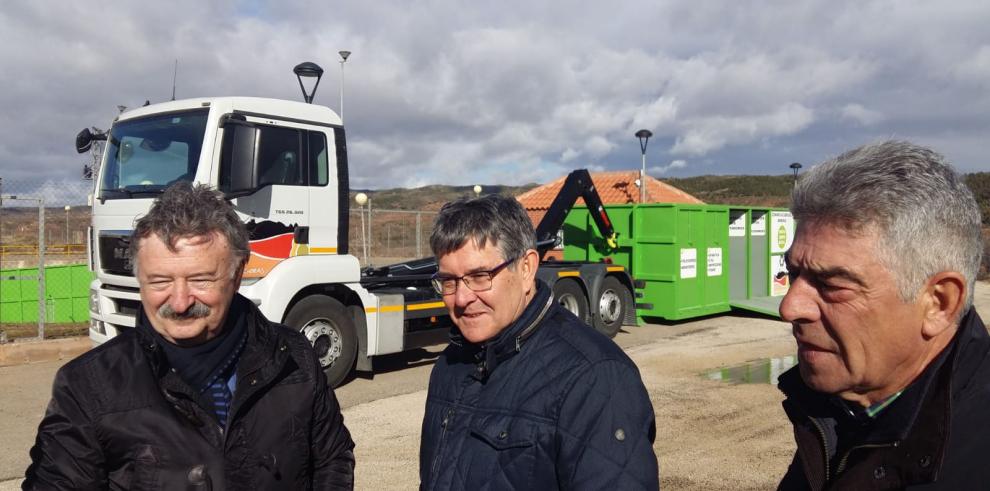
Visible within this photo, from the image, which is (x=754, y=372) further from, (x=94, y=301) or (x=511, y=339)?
(x=511, y=339)

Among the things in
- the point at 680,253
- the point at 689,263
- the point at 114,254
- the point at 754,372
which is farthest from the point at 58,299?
the point at 754,372

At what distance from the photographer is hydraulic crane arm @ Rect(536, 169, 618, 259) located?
13.4 meters

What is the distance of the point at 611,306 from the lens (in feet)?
41.1

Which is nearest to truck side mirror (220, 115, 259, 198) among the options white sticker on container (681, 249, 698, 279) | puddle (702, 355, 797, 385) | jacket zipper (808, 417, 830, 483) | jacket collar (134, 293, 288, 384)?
jacket collar (134, 293, 288, 384)

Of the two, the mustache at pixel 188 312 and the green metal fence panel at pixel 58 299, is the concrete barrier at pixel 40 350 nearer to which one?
the green metal fence panel at pixel 58 299

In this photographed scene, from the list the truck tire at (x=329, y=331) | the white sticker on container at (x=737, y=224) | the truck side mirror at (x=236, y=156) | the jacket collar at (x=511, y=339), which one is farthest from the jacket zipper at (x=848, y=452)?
the white sticker on container at (x=737, y=224)

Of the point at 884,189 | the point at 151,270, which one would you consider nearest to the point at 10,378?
the point at 151,270

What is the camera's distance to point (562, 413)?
6.57 ft

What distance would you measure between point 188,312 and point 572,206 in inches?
471

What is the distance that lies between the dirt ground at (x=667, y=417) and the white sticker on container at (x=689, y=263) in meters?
2.53

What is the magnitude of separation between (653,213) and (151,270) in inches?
495

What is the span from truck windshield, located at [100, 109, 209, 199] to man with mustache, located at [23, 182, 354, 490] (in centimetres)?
497

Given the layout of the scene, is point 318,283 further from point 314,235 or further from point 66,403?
point 66,403

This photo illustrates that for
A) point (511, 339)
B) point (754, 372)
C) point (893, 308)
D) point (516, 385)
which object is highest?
point (893, 308)
